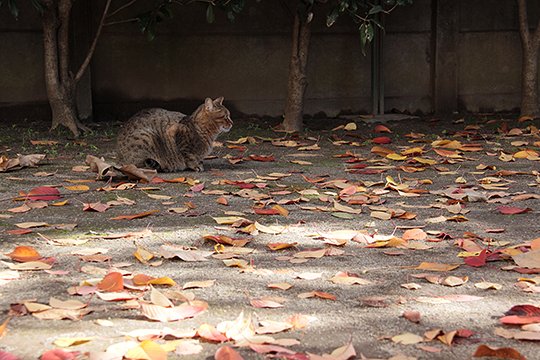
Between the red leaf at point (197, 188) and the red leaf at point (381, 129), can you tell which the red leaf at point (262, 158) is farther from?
the red leaf at point (381, 129)

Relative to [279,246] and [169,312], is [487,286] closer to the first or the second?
[279,246]

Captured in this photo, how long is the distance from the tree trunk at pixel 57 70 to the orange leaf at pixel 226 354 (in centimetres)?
608

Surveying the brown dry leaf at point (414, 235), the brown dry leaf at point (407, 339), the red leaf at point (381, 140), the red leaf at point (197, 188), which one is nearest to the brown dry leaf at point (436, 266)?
the brown dry leaf at point (414, 235)

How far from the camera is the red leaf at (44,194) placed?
5375mm

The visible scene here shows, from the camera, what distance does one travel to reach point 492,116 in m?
10.2

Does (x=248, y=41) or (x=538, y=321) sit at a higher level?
(x=248, y=41)

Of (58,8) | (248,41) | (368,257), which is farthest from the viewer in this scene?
(248,41)

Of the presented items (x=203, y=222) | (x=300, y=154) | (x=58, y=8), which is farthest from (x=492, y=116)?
(x=203, y=222)

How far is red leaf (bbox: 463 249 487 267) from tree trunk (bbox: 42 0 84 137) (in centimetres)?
535

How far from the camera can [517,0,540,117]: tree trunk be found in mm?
9594

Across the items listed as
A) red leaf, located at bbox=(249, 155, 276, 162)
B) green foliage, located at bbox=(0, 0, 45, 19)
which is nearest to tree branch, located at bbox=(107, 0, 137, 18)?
green foliage, located at bbox=(0, 0, 45, 19)

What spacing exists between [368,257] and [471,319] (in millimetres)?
946

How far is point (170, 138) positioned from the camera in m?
6.70

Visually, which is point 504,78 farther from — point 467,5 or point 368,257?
point 368,257
